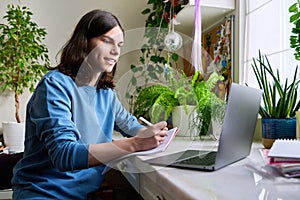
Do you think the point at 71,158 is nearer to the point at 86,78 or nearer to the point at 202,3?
the point at 86,78

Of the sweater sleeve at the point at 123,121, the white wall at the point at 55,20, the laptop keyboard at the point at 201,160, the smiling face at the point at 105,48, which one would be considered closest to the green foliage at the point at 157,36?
the white wall at the point at 55,20

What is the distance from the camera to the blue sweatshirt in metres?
0.85

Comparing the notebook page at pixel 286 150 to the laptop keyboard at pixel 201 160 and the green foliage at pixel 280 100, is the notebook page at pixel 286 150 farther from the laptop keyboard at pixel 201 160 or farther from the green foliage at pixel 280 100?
the green foliage at pixel 280 100

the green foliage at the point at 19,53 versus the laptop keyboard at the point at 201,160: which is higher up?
the green foliage at the point at 19,53

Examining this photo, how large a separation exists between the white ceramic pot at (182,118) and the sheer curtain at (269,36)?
0.39 meters

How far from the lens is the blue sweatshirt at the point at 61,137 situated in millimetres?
851

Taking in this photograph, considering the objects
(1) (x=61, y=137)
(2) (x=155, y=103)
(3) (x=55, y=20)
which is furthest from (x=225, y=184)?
(3) (x=55, y=20)

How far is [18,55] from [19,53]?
16mm

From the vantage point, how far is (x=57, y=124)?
86cm

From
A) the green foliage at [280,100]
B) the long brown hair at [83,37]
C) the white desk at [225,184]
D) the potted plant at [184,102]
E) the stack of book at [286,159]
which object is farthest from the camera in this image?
the potted plant at [184,102]

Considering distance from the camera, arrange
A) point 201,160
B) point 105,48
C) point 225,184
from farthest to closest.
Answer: point 105,48 → point 201,160 → point 225,184

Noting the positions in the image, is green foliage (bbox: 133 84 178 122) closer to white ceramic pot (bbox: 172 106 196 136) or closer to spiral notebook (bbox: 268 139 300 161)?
white ceramic pot (bbox: 172 106 196 136)

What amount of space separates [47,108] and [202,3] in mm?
1078

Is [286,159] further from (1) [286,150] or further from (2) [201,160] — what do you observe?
(2) [201,160]
